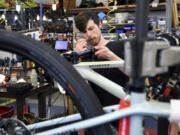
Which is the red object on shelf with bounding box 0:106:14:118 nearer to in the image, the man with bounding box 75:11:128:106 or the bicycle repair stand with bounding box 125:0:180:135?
the man with bounding box 75:11:128:106

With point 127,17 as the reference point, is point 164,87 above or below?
below

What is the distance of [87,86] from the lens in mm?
617

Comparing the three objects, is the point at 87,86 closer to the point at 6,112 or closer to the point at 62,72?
the point at 62,72

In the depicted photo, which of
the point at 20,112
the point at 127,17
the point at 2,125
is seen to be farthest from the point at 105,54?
the point at 127,17

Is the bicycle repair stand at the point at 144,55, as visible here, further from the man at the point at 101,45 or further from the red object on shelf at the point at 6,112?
the red object on shelf at the point at 6,112

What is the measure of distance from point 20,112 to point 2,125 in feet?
4.13

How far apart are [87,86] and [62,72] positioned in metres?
0.08

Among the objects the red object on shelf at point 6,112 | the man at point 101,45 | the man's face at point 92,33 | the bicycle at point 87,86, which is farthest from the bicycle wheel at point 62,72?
the red object on shelf at point 6,112

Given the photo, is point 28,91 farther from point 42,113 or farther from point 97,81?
point 97,81

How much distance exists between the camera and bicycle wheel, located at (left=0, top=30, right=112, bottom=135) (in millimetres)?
592

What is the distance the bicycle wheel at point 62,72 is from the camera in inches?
23.3

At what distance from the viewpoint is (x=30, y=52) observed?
24.7 inches

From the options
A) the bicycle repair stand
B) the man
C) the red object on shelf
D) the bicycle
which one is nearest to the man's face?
the man

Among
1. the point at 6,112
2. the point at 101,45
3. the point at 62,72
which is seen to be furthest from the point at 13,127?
the point at 6,112
